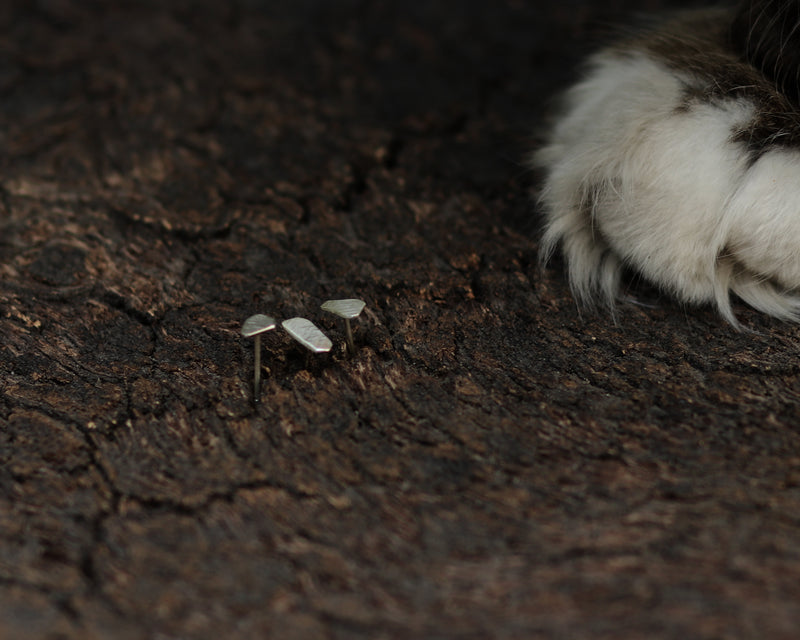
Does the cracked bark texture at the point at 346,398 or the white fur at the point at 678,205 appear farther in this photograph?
the white fur at the point at 678,205

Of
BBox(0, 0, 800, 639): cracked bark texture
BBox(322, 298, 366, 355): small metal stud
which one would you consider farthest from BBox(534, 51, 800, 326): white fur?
BBox(322, 298, 366, 355): small metal stud

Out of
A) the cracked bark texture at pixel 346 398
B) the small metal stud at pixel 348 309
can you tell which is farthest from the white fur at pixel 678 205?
the small metal stud at pixel 348 309

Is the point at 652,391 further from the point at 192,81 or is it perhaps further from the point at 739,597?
the point at 192,81

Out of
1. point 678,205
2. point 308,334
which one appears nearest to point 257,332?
point 308,334

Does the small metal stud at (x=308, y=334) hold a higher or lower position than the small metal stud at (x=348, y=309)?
lower

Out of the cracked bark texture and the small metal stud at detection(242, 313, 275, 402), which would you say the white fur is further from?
the small metal stud at detection(242, 313, 275, 402)

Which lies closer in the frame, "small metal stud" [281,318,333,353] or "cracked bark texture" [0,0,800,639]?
"cracked bark texture" [0,0,800,639]

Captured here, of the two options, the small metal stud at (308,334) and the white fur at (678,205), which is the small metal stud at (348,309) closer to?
the small metal stud at (308,334)
